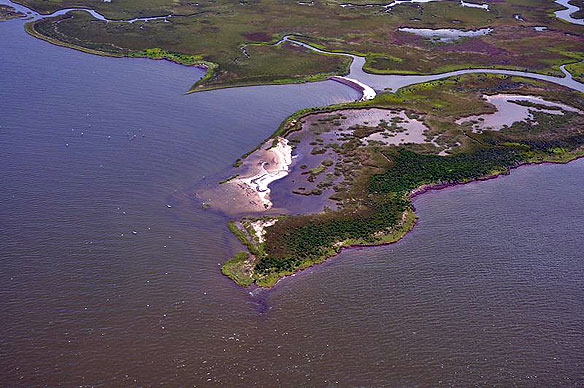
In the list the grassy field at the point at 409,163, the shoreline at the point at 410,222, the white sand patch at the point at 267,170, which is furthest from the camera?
the white sand patch at the point at 267,170

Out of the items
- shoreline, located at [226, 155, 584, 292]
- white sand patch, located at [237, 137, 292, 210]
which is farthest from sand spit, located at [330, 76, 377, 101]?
shoreline, located at [226, 155, 584, 292]

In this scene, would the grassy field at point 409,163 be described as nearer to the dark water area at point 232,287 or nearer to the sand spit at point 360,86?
the sand spit at point 360,86

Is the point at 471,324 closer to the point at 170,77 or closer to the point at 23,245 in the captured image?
the point at 23,245

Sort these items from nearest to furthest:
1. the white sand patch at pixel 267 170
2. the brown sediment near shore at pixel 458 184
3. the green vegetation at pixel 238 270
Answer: the green vegetation at pixel 238 270
the white sand patch at pixel 267 170
the brown sediment near shore at pixel 458 184

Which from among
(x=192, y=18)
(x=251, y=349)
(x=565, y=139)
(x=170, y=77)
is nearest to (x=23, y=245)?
(x=251, y=349)

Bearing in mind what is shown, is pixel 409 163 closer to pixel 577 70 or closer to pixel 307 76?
pixel 307 76

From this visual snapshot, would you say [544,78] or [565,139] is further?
[544,78]

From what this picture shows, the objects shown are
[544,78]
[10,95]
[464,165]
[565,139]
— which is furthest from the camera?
[544,78]

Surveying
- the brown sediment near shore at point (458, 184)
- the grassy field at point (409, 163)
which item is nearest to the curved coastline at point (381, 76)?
the grassy field at point (409, 163)
